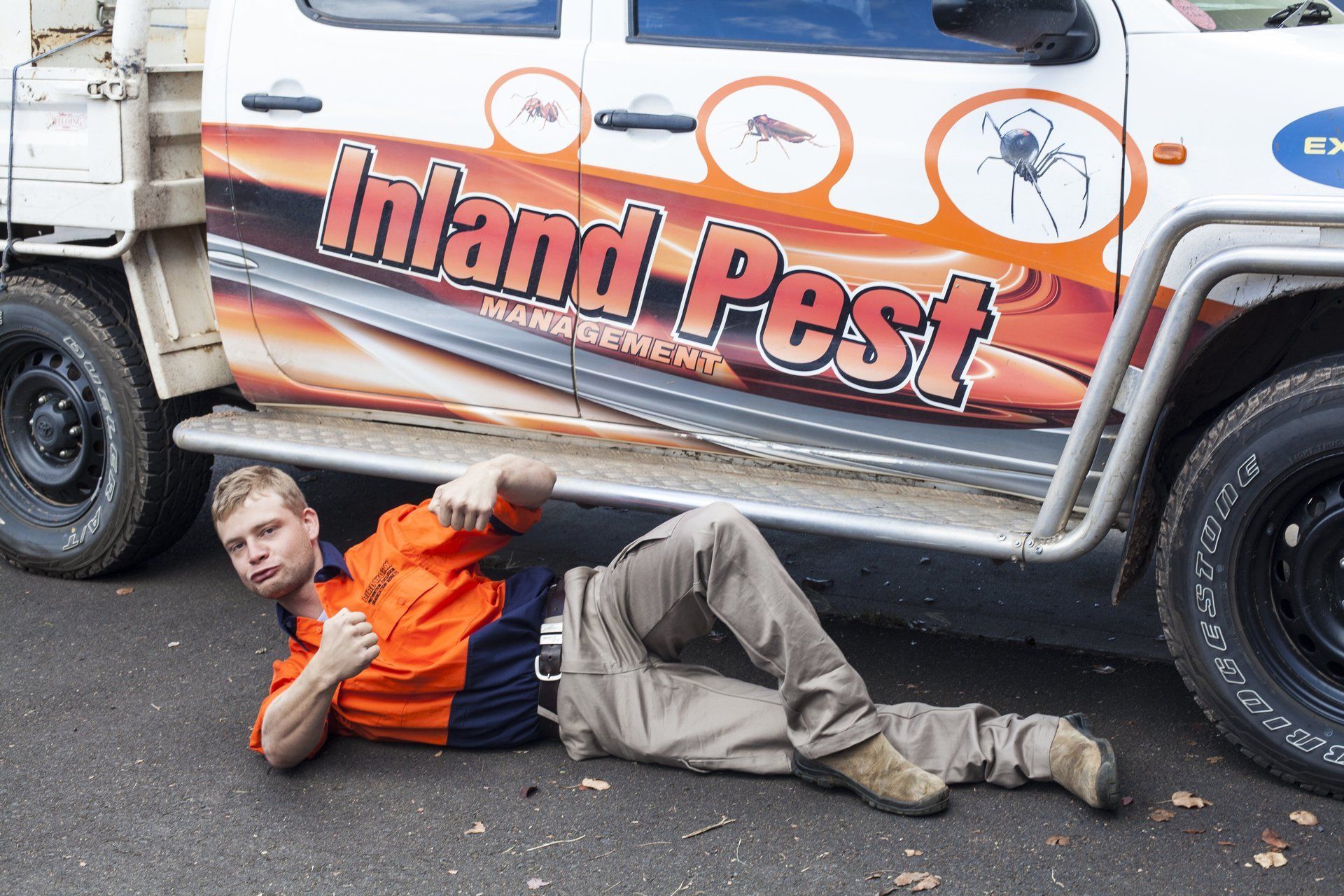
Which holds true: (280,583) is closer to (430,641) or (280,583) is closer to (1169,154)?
(430,641)

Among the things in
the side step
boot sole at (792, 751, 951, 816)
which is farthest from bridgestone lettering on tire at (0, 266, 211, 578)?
boot sole at (792, 751, 951, 816)

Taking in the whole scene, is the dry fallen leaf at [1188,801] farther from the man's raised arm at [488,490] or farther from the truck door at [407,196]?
the truck door at [407,196]

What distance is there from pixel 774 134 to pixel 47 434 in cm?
267

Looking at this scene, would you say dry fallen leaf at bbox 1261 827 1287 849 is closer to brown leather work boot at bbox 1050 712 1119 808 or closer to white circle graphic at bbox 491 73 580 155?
brown leather work boot at bbox 1050 712 1119 808

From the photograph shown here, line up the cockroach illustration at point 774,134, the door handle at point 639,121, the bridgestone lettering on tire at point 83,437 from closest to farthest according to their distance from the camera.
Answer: the cockroach illustration at point 774,134, the door handle at point 639,121, the bridgestone lettering on tire at point 83,437

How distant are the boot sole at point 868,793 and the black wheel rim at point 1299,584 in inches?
29.3

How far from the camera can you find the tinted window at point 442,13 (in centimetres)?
364

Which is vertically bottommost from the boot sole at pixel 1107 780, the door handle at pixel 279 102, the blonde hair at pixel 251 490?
the boot sole at pixel 1107 780

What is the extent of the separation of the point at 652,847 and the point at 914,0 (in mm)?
2019

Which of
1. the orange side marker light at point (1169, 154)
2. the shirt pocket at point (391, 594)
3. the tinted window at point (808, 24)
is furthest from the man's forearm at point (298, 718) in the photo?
the orange side marker light at point (1169, 154)

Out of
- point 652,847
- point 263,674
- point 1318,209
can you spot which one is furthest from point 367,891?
point 1318,209

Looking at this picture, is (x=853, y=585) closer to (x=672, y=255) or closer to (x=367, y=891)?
(x=672, y=255)

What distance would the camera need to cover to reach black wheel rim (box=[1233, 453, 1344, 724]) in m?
2.86

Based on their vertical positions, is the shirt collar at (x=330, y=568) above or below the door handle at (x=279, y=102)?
below
